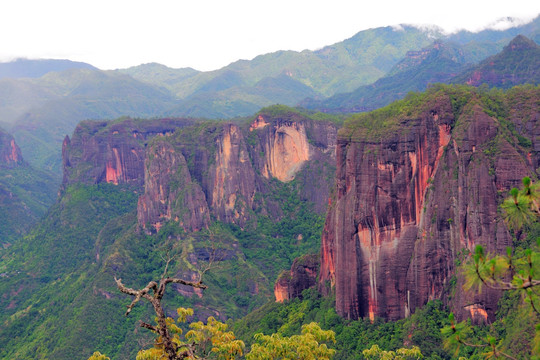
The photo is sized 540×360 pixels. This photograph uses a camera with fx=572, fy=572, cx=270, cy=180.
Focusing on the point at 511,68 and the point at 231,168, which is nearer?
the point at 231,168

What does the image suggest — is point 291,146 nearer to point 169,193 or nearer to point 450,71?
point 169,193

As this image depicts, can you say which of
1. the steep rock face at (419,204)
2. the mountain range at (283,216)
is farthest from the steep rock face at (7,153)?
the steep rock face at (419,204)

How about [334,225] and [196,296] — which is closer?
[334,225]

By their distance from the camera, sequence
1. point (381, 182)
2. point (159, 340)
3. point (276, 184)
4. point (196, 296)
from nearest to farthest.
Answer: point (159, 340) < point (381, 182) < point (196, 296) < point (276, 184)

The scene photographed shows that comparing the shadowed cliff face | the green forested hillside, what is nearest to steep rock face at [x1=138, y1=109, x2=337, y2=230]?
the shadowed cliff face

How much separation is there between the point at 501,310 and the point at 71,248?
8370cm

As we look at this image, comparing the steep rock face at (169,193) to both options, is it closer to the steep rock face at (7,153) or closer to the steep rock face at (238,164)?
the steep rock face at (238,164)

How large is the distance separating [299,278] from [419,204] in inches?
669

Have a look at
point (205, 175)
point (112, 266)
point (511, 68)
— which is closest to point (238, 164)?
point (205, 175)

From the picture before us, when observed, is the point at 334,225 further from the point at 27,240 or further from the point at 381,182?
the point at 27,240

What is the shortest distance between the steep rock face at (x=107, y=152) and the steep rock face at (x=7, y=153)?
46.5 meters

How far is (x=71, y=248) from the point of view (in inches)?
4006

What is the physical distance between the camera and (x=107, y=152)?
114m

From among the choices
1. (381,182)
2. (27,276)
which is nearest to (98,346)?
→ (27,276)
